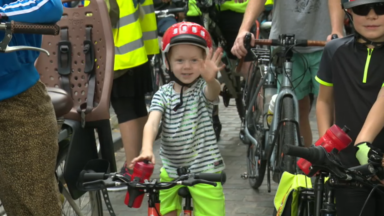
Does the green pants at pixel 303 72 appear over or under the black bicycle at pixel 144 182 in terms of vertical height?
under

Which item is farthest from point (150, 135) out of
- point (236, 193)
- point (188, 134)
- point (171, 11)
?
point (171, 11)

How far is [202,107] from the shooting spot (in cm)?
438

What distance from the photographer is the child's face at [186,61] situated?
13.9 feet

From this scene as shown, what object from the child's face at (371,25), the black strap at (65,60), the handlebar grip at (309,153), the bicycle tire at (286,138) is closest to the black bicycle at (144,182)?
the handlebar grip at (309,153)

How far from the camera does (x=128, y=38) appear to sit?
605 centimetres

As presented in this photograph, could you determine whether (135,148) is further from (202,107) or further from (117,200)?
(202,107)

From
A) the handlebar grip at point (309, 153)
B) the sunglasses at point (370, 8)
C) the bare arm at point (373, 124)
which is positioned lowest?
the bare arm at point (373, 124)

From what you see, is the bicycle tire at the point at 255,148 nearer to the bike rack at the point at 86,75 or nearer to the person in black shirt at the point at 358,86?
the bike rack at the point at 86,75

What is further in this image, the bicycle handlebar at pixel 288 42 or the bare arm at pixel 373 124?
the bicycle handlebar at pixel 288 42

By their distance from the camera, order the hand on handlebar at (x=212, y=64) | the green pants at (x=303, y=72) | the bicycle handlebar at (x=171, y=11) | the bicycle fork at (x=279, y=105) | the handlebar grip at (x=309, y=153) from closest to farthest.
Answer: the handlebar grip at (x=309, y=153) → the hand on handlebar at (x=212, y=64) → the bicycle fork at (x=279, y=105) → the green pants at (x=303, y=72) → the bicycle handlebar at (x=171, y=11)

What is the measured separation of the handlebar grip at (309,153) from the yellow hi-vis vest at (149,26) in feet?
11.9

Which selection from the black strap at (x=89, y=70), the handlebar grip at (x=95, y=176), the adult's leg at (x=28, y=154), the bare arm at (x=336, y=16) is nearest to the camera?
the handlebar grip at (x=95, y=176)

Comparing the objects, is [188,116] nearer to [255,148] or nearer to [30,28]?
[30,28]

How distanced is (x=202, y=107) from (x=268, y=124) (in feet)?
5.01
